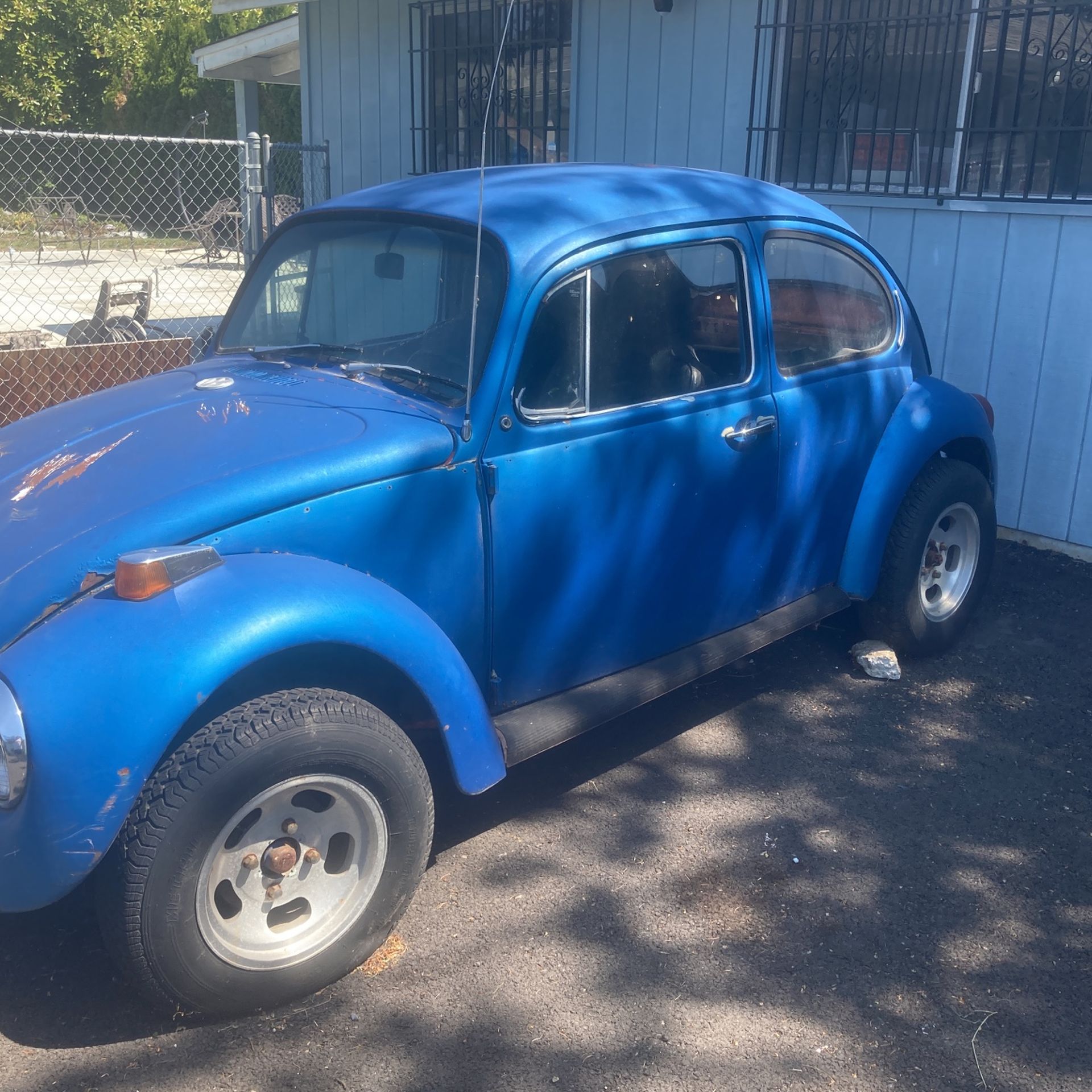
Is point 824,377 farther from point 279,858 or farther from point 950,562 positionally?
point 279,858

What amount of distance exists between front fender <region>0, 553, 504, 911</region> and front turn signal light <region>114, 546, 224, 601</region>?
2 centimetres

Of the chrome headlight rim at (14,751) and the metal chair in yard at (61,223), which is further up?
the chrome headlight rim at (14,751)

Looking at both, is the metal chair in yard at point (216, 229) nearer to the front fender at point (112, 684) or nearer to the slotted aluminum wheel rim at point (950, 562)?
the slotted aluminum wheel rim at point (950, 562)

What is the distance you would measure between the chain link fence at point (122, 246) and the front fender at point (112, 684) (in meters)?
2.95

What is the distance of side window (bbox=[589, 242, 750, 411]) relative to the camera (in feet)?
10.9

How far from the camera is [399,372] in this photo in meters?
3.24

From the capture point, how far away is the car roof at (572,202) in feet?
10.6

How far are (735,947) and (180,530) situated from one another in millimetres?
1763

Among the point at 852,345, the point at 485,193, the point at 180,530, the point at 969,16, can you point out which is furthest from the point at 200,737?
the point at 969,16

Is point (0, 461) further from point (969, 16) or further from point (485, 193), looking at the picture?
point (969, 16)

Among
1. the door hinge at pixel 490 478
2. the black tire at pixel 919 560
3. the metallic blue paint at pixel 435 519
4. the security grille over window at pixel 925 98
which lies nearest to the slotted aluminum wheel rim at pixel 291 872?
the metallic blue paint at pixel 435 519

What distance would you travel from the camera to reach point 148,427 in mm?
3047

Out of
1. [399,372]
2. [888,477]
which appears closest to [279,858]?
[399,372]

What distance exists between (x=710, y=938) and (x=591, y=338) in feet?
5.55
